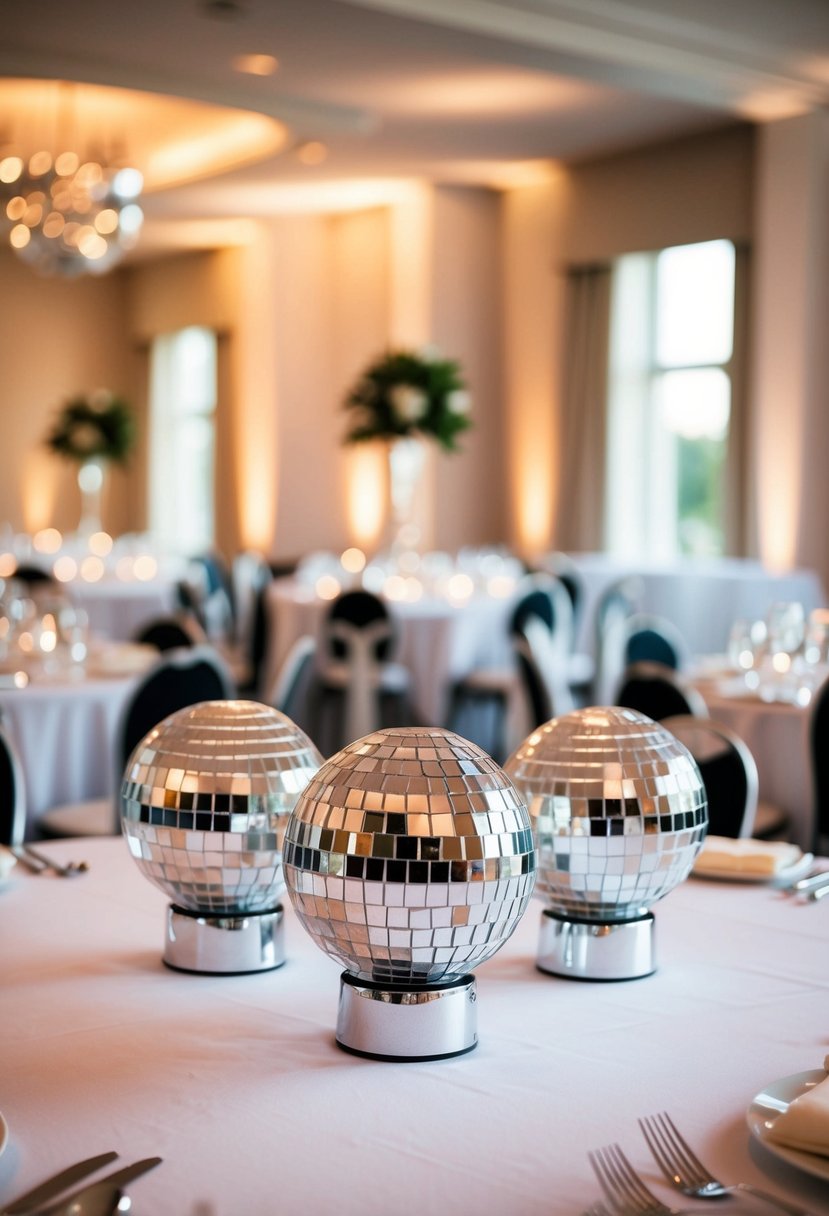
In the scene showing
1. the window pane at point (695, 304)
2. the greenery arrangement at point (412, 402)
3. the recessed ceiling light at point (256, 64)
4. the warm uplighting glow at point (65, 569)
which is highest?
the recessed ceiling light at point (256, 64)

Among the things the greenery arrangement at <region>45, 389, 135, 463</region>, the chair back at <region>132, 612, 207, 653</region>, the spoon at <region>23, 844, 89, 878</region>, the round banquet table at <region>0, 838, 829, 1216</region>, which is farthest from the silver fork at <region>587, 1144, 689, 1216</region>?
the greenery arrangement at <region>45, 389, 135, 463</region>

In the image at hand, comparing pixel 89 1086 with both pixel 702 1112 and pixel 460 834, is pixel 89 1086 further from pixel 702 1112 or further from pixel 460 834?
pixel 702 1112

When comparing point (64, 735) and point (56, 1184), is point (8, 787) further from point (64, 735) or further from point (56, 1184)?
point (56, 1184)

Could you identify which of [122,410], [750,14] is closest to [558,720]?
[750,14]

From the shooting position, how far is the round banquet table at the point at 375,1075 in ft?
3.47

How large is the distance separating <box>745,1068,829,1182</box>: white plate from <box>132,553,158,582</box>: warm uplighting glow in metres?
8.18

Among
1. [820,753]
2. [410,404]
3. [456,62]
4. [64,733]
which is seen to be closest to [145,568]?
[410,404]

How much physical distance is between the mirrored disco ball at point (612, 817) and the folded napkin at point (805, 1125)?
414 millimetres

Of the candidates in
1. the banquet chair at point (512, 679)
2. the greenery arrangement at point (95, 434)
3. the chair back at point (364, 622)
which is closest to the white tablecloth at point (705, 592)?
the banquet chair at point (512, 679)

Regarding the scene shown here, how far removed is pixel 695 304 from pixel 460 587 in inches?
159

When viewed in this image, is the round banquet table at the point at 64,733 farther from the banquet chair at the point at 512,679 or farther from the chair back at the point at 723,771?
the banquet chair at the point at 512,679

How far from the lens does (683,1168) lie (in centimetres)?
108

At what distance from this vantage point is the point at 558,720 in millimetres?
1624

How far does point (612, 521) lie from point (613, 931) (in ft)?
33.0
